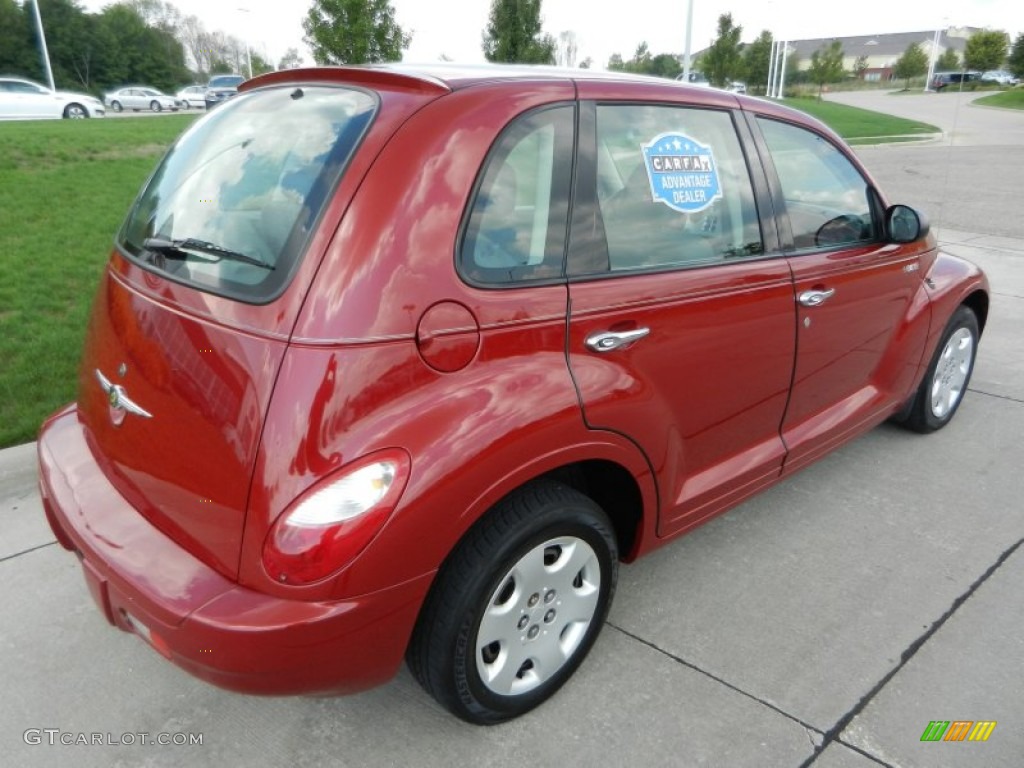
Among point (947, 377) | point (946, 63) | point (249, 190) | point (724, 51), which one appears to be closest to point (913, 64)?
point (946, 63)

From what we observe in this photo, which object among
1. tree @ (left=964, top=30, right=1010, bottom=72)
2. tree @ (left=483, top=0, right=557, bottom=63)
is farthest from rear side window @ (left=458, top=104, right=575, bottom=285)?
tree @ (left=964, top=30, right=1010, bottom=72)

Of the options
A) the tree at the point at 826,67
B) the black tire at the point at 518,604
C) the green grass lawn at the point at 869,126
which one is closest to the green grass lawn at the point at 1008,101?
the green grass lawn at the point at 869,126

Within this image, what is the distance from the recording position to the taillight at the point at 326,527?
1.74m

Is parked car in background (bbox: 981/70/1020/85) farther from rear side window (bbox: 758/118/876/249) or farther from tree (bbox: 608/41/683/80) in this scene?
rear side window (bbox: 758/118/876/249)

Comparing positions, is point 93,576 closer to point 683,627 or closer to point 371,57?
point 683,627

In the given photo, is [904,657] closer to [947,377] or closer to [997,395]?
[947,377]

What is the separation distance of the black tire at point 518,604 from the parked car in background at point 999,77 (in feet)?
259

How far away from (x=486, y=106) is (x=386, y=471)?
97cm

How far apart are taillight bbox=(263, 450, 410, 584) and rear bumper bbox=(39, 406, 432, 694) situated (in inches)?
3.3

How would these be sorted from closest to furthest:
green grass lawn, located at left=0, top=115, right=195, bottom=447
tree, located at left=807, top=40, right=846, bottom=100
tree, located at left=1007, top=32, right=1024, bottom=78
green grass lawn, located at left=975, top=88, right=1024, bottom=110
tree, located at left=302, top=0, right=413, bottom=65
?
1. green grass lawn, located at left=0, top=115, right=195, bottom=447
2. tree, located at left=302, top=0, right=413, bottom=65
3. green grass lawn, located at left=975, top=88, right=1024, bottom=110
4. tree, located at left=1007, top=32, right=1024, bottom=78
5. tree, located at left=807, top=40, right=846, bottom=100

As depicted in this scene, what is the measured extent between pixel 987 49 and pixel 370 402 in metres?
75.4

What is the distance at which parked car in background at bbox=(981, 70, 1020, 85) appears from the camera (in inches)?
2614

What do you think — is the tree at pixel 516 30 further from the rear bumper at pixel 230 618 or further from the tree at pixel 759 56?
the tree at pixel 759 56

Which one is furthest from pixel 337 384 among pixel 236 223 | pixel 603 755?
pixel 603 755
